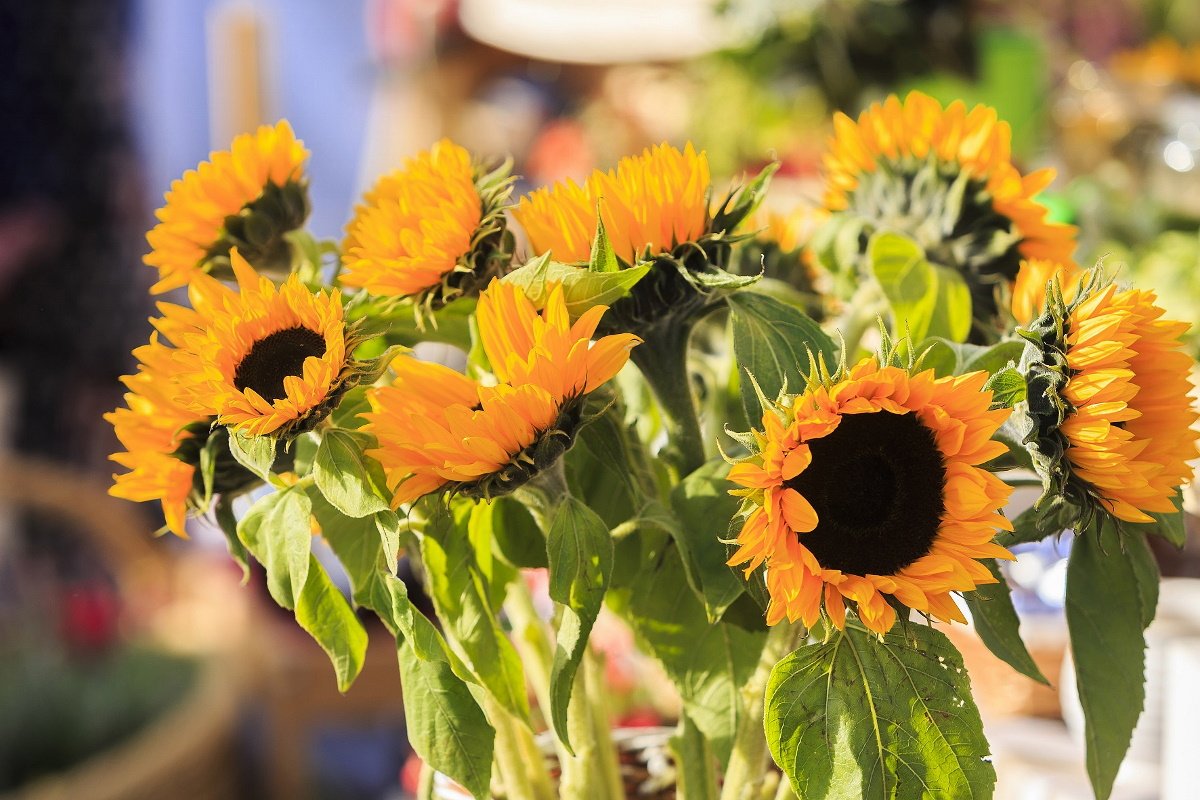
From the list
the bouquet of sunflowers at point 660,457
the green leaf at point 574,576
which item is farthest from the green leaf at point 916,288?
the green leaf at point 574,576

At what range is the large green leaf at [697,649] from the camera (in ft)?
0.87

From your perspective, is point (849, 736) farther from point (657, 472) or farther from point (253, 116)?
point (253, 116)

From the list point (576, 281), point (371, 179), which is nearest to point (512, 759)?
point (576, 281)

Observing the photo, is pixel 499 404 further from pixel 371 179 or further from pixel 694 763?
pixel 371 179

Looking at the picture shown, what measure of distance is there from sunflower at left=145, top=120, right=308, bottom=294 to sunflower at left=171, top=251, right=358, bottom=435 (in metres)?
0.04

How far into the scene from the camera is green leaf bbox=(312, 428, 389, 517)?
223 millimetres

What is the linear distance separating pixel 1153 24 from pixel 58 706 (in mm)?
1341

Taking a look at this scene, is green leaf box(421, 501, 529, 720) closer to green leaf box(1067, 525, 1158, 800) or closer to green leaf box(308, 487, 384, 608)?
green leaf box(308, 487, 384, 608)

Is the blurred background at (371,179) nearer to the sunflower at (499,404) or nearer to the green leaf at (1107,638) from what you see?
the green leaf at (1107,638)

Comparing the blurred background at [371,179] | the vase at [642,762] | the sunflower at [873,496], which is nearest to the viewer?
the sunflower at [873,496]

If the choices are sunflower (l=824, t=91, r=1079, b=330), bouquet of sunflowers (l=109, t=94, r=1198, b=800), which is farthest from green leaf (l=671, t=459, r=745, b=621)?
sunflower (l=824, t=91, r=1079, b=330)

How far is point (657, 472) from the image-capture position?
0.29 meters

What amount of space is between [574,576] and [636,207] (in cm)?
7

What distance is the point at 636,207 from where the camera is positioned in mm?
236
